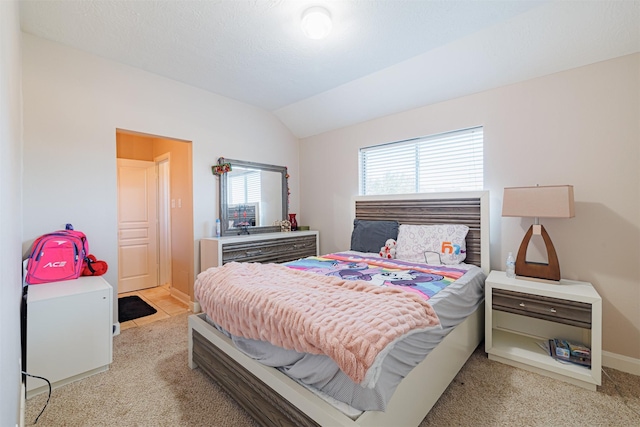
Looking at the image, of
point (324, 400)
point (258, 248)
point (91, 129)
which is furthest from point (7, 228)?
point (258, 248)

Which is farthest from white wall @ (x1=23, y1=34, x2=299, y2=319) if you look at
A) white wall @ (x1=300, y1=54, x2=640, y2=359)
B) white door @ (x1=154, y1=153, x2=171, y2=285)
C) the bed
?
white wall @ (x1=300, y1=54, x2=640, y2=359)

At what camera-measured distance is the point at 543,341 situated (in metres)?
2.41

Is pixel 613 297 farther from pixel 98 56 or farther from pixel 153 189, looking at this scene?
pixel 153 189

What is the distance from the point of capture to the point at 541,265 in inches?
90.0

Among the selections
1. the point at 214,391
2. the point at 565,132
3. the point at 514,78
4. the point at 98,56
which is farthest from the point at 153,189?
the point at 565,132

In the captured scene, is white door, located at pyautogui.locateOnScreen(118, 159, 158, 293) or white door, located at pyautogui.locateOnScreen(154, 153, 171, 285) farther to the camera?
white door, located at pyautogui.locateOnScreen(154, 153, 171, 285)

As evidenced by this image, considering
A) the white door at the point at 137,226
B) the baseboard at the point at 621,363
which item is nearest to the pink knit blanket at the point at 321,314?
the baseboard at the point at 621,363

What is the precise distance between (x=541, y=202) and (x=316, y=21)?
2170 mm

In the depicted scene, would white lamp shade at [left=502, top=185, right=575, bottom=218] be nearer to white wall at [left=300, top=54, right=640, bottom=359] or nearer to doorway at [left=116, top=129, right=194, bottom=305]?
white wall at [left=300, top=54, right=640, bottom=359]

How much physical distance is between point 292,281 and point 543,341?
7.47 feet

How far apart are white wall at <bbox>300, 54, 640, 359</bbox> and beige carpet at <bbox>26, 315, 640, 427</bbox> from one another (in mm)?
719

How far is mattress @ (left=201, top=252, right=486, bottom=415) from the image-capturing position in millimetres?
1148

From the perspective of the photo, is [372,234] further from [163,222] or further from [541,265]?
[163,222]

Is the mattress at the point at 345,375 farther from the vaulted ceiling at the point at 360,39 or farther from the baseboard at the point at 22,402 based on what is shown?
the vaulted ceiling at the point at 360,39
